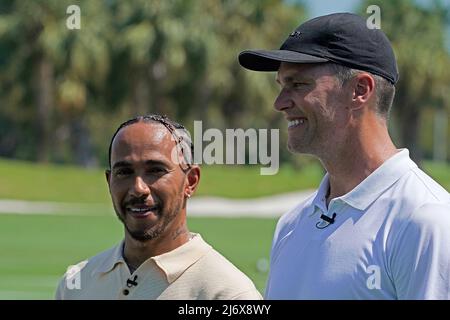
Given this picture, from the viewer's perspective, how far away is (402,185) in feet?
11.6

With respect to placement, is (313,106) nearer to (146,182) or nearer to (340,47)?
(340,47)

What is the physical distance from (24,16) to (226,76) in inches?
394

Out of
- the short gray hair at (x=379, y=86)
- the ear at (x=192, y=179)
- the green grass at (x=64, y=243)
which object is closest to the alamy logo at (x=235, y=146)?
the ear at (x=192, y=179)

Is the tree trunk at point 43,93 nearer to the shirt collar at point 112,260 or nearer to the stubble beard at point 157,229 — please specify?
the shirt collar at point 112,260

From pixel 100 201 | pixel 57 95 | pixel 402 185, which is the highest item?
pixel 57 95

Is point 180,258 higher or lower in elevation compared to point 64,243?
lower

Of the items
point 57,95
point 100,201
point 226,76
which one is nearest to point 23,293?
point 100,201

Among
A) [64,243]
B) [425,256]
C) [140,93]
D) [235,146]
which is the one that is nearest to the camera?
[425,256]

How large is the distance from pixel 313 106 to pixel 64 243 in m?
19.4

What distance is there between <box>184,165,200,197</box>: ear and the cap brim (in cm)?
43

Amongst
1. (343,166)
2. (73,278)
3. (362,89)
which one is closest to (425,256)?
(343,166)

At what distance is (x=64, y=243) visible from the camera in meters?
22.7

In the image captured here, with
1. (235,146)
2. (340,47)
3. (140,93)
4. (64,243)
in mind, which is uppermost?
(140,93)
